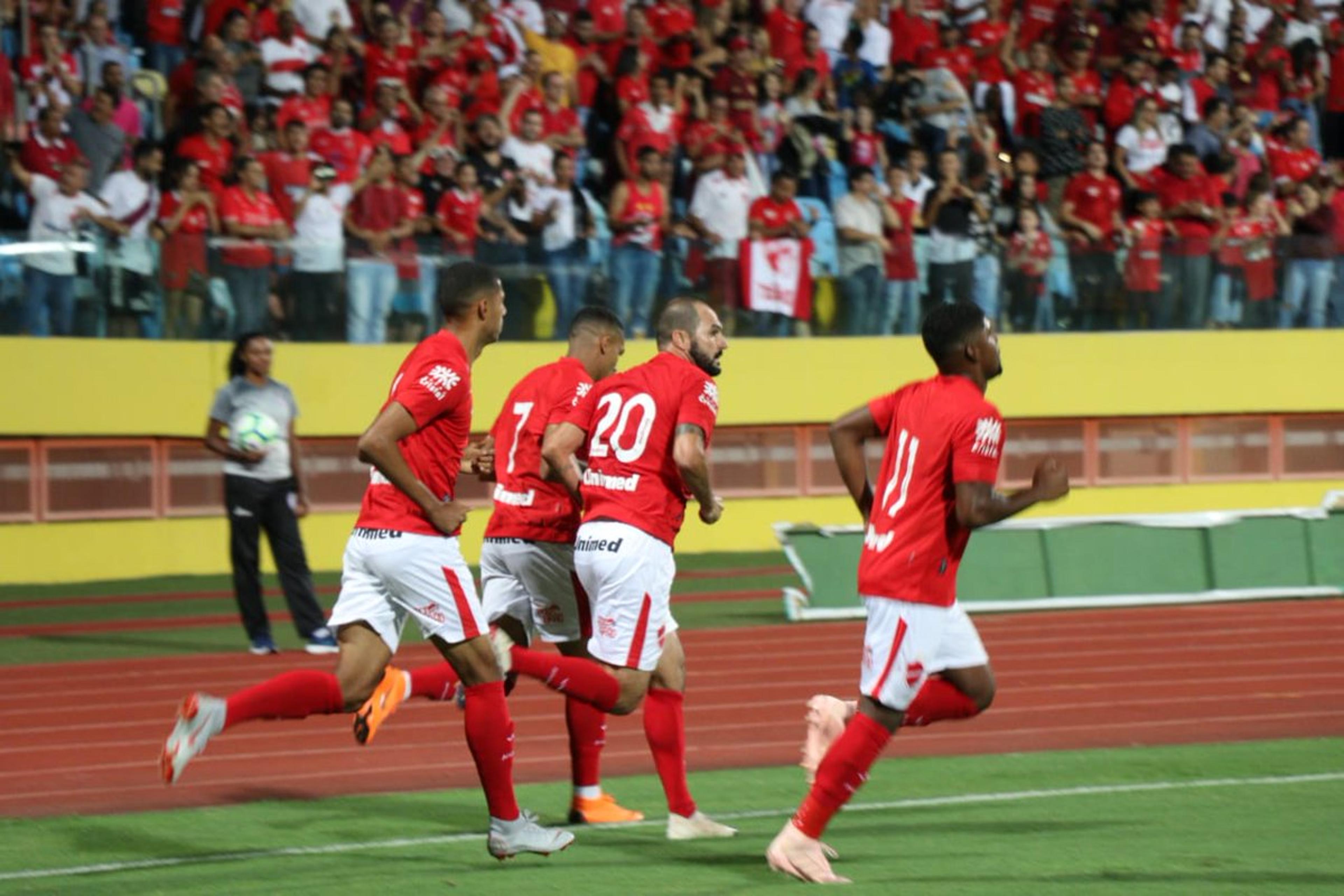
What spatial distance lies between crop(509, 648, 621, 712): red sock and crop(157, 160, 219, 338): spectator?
11.2 meters

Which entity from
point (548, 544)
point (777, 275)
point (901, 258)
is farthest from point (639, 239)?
point (548, 544)

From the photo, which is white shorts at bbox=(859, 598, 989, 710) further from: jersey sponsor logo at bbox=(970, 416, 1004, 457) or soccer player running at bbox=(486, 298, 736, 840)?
soccer player running at bbox=(486, 298, 736, 840)

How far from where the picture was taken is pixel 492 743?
283 inches

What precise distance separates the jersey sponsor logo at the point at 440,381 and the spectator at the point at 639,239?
39.1 ft

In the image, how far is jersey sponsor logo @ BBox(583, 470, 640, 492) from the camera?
770 centimetres

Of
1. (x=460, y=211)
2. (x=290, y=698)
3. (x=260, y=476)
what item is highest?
(x=460, y=211)

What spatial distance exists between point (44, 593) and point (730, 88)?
8764 millimetres

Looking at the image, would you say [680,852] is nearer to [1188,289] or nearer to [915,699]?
[915,699]

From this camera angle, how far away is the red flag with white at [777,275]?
19.6 meters

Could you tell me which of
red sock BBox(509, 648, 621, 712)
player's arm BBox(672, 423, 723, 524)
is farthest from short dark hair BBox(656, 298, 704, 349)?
red sock BBox(509, 648, 621, 712)

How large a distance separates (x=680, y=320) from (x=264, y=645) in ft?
22.4

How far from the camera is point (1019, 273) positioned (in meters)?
20.5

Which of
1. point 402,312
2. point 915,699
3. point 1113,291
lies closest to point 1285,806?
point 915,699

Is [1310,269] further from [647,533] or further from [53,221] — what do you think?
[647,533]
